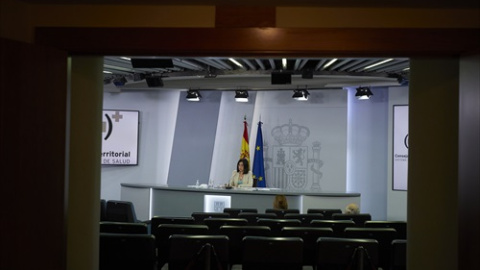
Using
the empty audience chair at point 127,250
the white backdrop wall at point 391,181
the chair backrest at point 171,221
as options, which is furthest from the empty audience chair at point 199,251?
the white backdrop wall at point 391,181

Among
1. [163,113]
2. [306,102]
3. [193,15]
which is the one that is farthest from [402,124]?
[193,15]

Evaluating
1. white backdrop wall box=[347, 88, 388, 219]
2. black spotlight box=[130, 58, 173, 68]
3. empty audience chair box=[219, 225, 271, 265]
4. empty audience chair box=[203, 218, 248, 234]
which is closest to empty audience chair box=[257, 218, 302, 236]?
empty audience chair box=[203, 218, 248, 234]

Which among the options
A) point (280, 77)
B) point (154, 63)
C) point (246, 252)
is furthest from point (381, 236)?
point (280, 77)

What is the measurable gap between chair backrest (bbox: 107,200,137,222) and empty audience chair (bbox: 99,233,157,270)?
135 inches

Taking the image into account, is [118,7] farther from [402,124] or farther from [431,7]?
[402,124]

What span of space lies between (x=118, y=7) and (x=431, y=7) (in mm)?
1913

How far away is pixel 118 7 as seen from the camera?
3135 millimetres

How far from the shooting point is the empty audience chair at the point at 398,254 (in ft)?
14.7

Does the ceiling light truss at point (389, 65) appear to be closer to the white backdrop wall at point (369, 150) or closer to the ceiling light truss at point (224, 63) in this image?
the white backdrop wall at point (369, 150)

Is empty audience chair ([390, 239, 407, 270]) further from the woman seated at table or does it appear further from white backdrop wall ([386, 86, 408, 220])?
white backdrop wall ([386, 86, 408, 220])

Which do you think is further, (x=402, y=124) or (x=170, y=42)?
(x=402, y=124)

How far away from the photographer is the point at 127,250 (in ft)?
14.4

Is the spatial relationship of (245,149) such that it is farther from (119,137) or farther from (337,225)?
(337,225)

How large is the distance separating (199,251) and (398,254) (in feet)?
5.81
